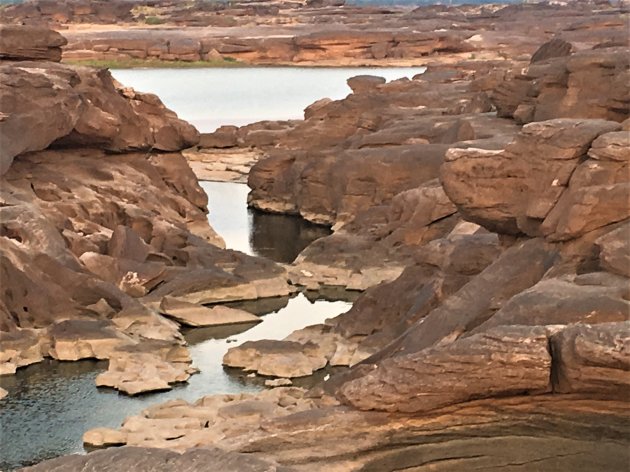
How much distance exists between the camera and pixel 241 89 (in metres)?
80.1

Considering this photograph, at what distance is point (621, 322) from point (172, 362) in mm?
12166

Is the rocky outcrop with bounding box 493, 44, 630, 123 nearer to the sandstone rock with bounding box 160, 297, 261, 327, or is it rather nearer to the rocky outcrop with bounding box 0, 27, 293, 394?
the rocky outcrop with bounding box 0, 27, 293, 394

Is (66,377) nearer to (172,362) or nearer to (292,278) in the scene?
(172,362)

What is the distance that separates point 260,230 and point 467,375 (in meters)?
26.8

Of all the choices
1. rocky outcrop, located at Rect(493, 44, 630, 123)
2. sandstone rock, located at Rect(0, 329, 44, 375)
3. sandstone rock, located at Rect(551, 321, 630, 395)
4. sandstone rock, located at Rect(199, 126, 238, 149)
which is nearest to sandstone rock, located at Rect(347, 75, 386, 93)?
sandstone rock, located at Rect(199, 126, 238, 149)

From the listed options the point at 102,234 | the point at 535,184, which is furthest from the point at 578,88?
the point at 102,234

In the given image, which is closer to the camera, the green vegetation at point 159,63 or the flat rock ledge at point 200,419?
the flat rock ledge at point 200,419

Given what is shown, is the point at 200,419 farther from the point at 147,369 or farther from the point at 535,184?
the point at 535,184

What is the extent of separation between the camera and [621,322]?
15195 millimetres

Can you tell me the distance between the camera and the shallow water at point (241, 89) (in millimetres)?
69438

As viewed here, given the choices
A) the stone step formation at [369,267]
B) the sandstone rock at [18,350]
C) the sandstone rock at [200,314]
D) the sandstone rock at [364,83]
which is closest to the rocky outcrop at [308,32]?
the sandstone rock at [364,83]

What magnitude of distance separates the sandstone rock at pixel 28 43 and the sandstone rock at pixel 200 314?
11.3m

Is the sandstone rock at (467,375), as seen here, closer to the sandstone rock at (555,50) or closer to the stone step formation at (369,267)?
the stone step formation at (369,267)

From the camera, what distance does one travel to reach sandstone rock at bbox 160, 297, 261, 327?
2889cm
